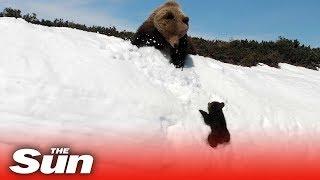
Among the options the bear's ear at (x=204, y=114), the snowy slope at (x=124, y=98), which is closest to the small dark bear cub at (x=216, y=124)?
the bear's ear at (x=204, y=114)

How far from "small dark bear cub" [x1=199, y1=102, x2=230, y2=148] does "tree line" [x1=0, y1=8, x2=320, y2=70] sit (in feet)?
21.3

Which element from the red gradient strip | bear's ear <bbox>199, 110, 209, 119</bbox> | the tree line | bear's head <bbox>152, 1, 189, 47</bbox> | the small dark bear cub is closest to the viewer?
the red gradient strip

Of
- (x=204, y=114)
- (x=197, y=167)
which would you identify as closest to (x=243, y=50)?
(x=204, y=114)

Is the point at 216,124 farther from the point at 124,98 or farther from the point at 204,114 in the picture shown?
the point at 124,98

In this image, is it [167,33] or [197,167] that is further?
[167,33]

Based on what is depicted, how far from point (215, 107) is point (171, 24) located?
2893 millimetres

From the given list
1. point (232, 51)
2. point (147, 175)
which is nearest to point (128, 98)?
point (147, 175)

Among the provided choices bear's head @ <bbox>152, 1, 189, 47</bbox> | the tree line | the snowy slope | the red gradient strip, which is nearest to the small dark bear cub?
the snowy slope

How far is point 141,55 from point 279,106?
389 centimetres

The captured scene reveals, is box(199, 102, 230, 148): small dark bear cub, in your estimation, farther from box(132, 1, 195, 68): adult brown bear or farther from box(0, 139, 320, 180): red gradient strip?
box(132, 1, 195, 68): adult brown bear

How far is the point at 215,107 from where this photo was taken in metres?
13.7

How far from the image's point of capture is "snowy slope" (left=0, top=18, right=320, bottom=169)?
10.9 meters

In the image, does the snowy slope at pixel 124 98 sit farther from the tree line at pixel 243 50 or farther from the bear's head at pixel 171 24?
the tree line at pixel 243 50

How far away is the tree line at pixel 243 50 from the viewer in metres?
21.1
